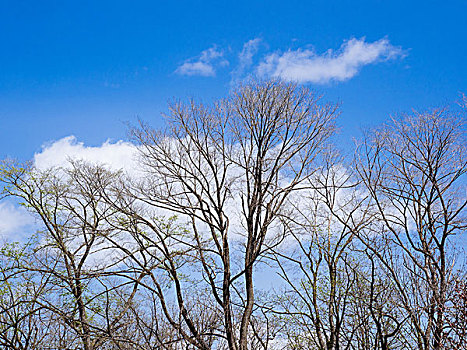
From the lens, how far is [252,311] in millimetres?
12445

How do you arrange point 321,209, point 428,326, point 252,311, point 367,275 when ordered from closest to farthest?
point 428,326, point 252,311, point 367,275, point 321,209

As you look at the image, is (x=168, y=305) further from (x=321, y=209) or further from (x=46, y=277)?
(x=321, y=209)

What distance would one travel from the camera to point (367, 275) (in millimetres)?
13297

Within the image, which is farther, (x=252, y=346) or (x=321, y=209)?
(x=321, y=209)

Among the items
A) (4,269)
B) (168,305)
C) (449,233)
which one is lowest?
(168,305)

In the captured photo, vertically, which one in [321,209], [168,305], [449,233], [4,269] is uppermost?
[321,209]

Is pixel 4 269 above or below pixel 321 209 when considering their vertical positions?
below

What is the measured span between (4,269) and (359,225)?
10.5m

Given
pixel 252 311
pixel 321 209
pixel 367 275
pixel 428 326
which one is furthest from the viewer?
pixel 321 209

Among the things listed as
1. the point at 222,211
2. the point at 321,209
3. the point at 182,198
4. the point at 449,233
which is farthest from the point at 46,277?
the point at 449,233

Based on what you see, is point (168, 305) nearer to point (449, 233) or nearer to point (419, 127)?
point (449, 233)

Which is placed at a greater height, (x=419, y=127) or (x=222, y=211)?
(x=419, y=127)

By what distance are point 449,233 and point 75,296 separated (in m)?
10.5

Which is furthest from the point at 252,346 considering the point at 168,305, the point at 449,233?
the point at 449,233
